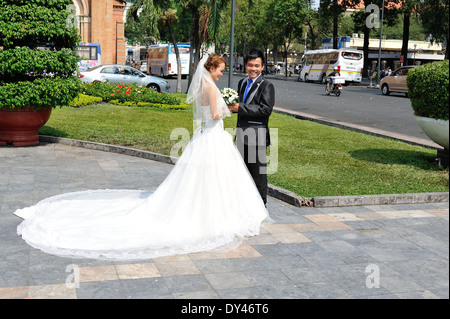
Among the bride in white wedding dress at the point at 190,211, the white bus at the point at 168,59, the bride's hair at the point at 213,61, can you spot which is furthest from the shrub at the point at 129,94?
the white bus at the point at 168,59

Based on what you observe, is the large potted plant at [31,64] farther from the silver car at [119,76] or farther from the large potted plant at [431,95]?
the silver car at [119,76]

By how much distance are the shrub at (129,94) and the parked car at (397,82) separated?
16.7m

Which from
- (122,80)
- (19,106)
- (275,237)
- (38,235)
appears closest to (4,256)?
(38,235)

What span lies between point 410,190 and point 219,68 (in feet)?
11.9

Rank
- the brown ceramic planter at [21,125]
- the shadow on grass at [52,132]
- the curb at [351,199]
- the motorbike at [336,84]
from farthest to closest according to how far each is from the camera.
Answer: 1. the motorbike at [336,84]
2. the shadow on grass at [52,132]
3. the brown ceramic planter at [21,125]
4. the curb at [351,199]

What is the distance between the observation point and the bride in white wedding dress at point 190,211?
17.8 feet

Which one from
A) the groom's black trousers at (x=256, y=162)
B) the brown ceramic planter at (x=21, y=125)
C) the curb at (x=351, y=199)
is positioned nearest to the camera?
the groom's black trousers at (x=256, y=162)

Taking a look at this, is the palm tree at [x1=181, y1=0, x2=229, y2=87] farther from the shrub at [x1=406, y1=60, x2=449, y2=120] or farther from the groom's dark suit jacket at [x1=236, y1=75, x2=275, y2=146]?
the groom's dark suit jacket at [x1=236, y1=75, x2=275, y2=146]

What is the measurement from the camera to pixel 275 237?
5762 mm

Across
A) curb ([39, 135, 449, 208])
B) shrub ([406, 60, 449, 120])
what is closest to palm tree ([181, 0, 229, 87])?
shrub ([406, 60, 449, 120])

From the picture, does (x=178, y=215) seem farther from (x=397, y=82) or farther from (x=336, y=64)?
(x=336, y=64)

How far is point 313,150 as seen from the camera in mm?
11094

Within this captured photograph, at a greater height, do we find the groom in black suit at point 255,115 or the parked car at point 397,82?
the parked car at point 397,82
